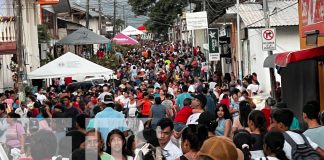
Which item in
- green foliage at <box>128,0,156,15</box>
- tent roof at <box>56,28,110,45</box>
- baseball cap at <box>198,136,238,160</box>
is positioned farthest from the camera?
green foliage at <box>128,0,156,15</box>

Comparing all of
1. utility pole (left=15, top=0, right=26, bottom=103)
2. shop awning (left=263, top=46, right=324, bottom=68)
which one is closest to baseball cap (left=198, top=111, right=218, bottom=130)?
shop awning (left=263, top=46, right=324, bottom=68)

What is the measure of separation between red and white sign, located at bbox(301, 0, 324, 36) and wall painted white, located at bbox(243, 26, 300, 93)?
426 inches

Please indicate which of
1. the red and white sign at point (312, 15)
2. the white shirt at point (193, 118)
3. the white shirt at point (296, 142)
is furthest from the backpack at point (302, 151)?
the red and white sign at point (312, 15)

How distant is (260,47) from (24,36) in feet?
37.5

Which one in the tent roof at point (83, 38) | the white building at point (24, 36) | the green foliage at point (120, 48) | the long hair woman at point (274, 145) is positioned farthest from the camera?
the green foliage at point (120, 48)

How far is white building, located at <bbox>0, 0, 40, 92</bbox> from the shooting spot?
29.4m

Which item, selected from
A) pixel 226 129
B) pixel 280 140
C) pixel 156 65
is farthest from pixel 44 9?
pixel 280 140

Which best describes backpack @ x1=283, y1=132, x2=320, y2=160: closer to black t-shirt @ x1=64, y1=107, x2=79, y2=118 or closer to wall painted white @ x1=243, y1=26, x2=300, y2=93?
black t-shirt @ x1=64, y1=107, x2=79, y2=118

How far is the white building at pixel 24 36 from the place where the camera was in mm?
29405

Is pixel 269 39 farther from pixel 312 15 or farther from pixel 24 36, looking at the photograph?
pixel 24 36

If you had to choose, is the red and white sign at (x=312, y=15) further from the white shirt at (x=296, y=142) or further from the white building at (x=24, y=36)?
the white building at (x=24, y=36)

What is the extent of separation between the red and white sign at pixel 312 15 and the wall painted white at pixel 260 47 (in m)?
10.8

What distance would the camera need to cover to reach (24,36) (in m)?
37.6

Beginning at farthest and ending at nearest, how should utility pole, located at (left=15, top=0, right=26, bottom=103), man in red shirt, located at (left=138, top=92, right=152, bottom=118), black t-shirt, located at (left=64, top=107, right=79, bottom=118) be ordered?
utility pole, located at (left=15, top=0, right=26, bottom=103)
man in red shirt, located at (left=138, top=92, right=152, bottom=118)
black t-shirt, located at (left=64, top=107, right=79, bottom=118)
